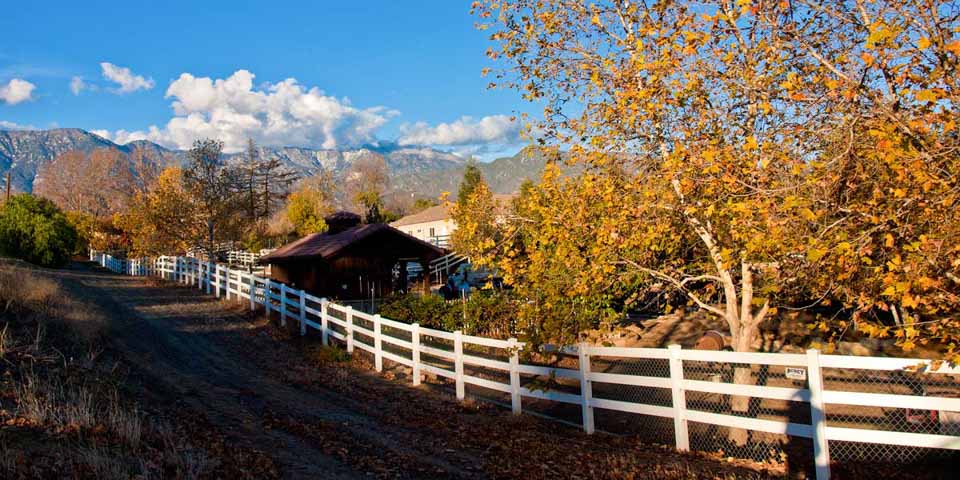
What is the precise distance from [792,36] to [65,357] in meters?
10.3

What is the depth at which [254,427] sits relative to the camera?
8266 mm

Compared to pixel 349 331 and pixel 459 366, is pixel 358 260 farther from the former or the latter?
pixel 459 366

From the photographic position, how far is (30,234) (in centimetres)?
4178

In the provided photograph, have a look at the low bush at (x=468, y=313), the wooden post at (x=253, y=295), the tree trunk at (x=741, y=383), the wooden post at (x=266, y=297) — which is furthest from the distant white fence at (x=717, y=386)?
the wooden post at (x=253, y=295)

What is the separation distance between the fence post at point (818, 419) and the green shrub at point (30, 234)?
46.5 m

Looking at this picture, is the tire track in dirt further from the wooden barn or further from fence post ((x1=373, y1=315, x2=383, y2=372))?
the wooden barn

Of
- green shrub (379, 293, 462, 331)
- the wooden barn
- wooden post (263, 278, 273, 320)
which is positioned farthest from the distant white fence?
the wooden barn

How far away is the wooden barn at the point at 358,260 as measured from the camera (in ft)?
93.4

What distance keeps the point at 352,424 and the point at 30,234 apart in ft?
138

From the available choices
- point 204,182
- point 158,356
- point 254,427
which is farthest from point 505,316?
point 204,182

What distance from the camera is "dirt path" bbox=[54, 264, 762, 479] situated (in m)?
7.07

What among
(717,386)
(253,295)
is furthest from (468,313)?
(717,386)

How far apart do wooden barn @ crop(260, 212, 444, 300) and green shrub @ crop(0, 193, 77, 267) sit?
70.1ft

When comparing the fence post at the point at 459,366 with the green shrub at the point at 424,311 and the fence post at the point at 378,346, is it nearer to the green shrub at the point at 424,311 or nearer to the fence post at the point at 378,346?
the fence post at the point at 378,346
